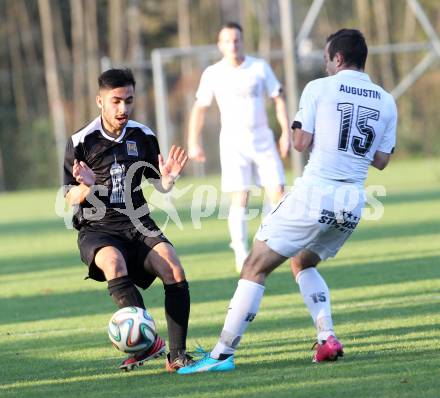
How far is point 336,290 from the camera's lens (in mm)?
9914

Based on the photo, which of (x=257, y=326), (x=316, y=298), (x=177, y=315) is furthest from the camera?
(x=257, y=326)

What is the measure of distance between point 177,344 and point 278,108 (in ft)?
17.7

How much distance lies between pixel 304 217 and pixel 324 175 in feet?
0.87

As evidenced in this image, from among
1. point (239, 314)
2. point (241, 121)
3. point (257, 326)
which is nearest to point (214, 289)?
point (241, 121)

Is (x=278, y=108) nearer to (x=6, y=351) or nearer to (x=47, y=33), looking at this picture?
(x=6, y=351)

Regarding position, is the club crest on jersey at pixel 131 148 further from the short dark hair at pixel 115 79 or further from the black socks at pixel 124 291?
the black socks at pixel 124 291

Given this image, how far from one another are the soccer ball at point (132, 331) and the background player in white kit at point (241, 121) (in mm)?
4991

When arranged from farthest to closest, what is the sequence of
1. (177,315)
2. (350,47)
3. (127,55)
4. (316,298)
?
1. (127,55)
2. (316,298)
3. (177,315)
4. (350,47)

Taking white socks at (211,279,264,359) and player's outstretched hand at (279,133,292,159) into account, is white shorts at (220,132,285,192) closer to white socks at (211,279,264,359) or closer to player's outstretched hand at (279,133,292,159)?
player's outstretched hand at (279,133,292,159)

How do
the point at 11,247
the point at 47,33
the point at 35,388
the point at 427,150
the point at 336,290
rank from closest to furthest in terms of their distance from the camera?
the point at 35,388 < the point at 336,290 < the point at 11,247 < the point at 427,150 < the point at 47,33

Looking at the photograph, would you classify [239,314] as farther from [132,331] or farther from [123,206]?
[123,206]

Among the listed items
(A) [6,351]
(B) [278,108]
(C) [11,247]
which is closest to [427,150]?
(C) [11,247]

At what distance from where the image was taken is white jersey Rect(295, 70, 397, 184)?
21.2ft

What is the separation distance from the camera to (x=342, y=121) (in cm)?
645
